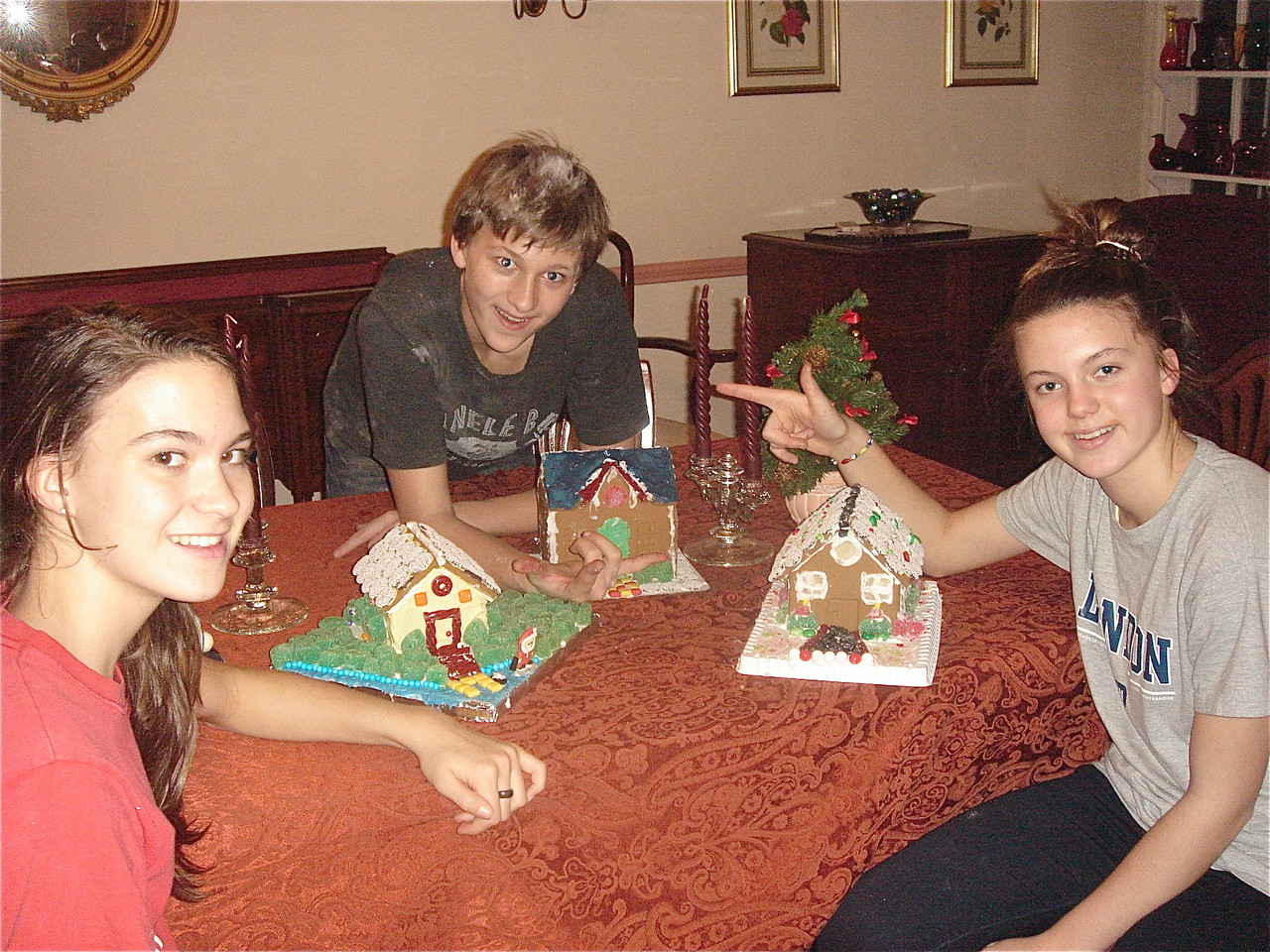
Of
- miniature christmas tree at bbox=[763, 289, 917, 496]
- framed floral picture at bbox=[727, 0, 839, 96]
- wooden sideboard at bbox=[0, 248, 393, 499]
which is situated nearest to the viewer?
miniature christmas tree at bbox=[763, 289, 917, 496]

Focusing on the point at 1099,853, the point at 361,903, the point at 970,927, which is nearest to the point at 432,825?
the point at 361,903

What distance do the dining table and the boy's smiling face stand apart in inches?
26.3

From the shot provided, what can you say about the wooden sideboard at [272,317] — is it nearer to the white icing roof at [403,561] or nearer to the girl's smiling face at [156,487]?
the white icing roof at [403,561]

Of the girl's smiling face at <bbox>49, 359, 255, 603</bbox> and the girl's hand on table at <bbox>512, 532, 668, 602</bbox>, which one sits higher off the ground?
the girl's smiling face at <bbox>49, 359, 255, 603</bbox>

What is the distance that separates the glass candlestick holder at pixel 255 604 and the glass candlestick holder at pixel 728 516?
62cm

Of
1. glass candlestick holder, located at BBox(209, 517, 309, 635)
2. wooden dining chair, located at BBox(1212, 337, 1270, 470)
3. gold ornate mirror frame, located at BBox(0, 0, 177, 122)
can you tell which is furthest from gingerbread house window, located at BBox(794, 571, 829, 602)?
gold ornate mirror frame, located at BBox(0, 0, 177, 122)

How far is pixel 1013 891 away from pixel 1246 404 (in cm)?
115

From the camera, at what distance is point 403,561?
1.44m

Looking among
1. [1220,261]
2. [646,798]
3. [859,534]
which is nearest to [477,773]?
[646,798]

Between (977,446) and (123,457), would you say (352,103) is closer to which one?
(977,446)

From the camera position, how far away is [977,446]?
4469 millimetres

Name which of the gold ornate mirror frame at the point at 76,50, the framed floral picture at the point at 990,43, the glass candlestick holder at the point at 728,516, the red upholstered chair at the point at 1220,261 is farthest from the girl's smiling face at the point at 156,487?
the framed floral picture at the point at 990,43

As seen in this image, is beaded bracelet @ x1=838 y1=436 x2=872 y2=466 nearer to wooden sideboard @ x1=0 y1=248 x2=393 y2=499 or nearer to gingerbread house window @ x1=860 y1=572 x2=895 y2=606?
gingerbread house window @ x1=860 y1=572 x2=895 y2=606

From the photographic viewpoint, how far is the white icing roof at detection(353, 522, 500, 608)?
1.42 metres
